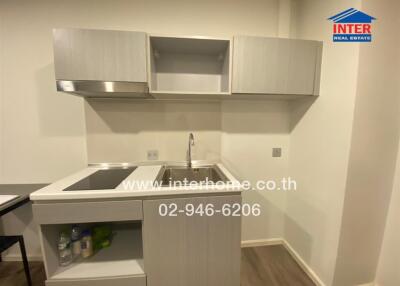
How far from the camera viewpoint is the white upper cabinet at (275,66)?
1412 mm

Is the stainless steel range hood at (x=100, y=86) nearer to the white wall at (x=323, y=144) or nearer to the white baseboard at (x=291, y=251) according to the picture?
the white wall at (x=323, y=144)

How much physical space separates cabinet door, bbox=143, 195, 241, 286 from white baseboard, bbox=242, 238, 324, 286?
798 millimetres

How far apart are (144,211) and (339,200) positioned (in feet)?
4.44

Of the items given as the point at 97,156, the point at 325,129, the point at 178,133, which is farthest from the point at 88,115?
the point at 325,129

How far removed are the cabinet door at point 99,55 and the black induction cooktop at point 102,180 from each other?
72 centimetres

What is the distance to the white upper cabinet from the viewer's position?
1.41 m

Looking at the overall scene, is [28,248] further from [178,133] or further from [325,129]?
[325,129]

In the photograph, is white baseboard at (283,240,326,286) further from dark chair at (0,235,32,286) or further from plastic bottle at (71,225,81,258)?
dark chair at (0,235,32,286)

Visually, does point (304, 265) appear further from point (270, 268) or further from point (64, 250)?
point (64, 250)

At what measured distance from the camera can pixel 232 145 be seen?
6.12 feet

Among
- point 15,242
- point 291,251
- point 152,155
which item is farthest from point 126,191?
point 291,251

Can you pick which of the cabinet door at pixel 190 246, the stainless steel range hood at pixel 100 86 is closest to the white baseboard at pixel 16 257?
the cabinet door at pixel 190 246

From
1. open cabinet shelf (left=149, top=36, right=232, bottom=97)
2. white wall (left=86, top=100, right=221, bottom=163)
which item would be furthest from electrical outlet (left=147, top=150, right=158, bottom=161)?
open cabinet shelf (left=149, top=36, right=232, bottom=97)

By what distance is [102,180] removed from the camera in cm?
138
